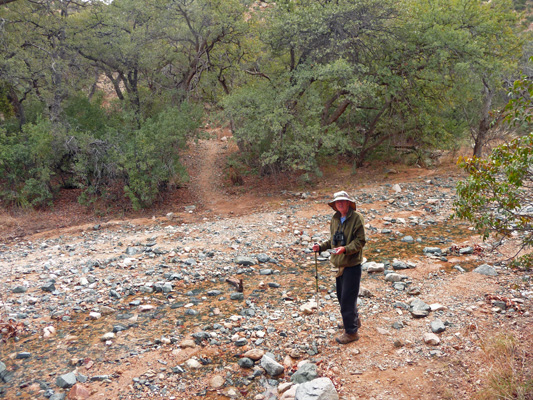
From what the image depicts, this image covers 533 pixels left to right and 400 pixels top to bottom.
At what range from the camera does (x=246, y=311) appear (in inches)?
252

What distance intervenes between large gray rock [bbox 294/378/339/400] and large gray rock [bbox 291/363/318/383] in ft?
1.09

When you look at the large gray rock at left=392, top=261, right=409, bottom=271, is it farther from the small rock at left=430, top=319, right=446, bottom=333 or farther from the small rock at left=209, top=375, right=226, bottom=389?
the small rock at left=209, top=375, right=226, bottom=389

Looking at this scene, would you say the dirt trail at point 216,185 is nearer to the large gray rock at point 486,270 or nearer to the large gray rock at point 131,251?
the large gray rock at point 131,251

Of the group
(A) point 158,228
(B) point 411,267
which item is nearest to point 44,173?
(A) point 158,228

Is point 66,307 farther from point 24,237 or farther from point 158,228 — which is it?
point 24,237

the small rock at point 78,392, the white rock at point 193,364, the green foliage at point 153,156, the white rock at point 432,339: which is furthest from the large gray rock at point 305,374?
the green foliage at point 153,156

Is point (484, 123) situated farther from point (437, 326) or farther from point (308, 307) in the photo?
point (308, 307)

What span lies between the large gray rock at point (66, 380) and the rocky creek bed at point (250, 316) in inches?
0.5

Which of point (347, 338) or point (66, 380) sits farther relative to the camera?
point (347, 338)

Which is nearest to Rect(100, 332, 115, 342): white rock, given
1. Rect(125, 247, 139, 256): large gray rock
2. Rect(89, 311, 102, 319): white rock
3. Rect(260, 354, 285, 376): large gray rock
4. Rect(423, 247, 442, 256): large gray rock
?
Rect(89, 311, 102, 319): white rock

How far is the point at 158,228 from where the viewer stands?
1192 cm

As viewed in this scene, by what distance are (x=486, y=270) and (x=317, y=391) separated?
464 cm

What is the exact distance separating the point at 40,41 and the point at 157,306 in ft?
45.2

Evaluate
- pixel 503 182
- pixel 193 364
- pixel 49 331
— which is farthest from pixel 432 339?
pixel 49 331
